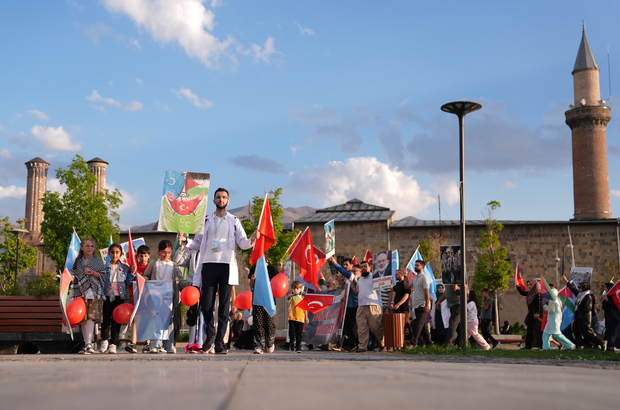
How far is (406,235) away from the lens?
38719mm

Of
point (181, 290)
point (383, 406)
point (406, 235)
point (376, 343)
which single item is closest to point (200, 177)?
point (181, 290)

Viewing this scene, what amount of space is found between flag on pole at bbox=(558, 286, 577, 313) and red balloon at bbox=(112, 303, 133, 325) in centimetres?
1186

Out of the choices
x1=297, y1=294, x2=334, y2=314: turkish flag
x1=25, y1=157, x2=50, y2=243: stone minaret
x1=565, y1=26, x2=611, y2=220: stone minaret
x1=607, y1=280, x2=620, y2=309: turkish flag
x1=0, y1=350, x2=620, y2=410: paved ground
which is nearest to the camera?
x1=0, y1=350, x2=620, y2=410: paved ground

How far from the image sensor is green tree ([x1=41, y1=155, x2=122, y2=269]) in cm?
3195

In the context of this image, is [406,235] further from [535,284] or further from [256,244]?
[256,244]

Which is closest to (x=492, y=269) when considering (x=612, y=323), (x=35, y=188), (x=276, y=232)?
(x=276, y=232)

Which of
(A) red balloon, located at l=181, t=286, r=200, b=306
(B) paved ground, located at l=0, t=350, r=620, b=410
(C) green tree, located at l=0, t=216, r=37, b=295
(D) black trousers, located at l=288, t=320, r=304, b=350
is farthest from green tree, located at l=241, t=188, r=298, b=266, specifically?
(B) paved ground, located at l=0, t=350, r=620, b=410

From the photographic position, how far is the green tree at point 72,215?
31953 millimetres

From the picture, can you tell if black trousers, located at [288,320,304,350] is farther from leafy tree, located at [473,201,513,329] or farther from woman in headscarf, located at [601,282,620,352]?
leafy tree, located at [473,201,513,329]

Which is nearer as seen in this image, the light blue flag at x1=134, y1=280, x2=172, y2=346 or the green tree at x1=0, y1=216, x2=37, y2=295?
the light blue flag at x1=134, y1=280, x2=172, y2=346

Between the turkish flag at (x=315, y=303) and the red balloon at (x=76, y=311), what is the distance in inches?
178

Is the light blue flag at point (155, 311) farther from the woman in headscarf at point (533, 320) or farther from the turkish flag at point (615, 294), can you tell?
the turkish flag at point (615, 294)

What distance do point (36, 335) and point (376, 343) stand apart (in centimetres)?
662

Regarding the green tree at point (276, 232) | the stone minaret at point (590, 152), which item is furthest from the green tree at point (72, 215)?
the stone minaret at point (590, 152)
